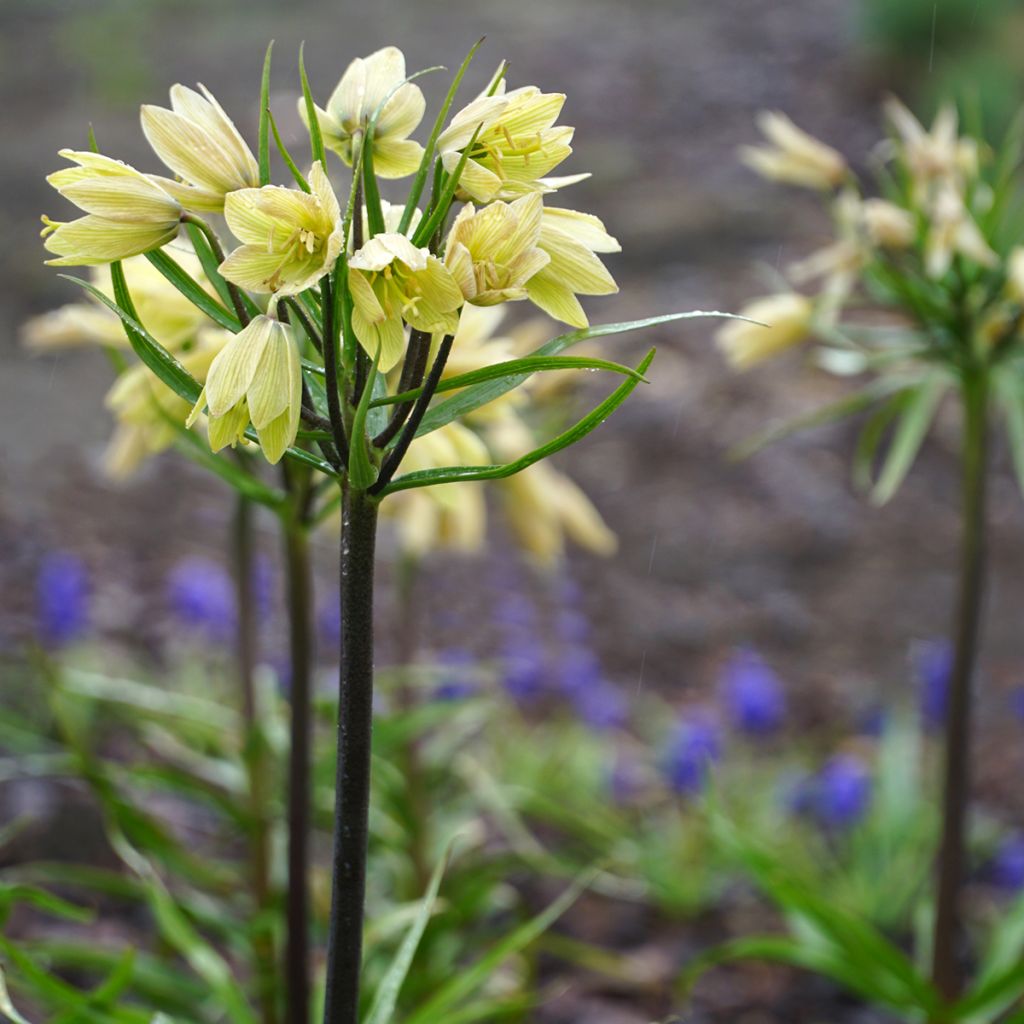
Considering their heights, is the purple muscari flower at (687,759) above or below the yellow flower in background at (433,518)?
below

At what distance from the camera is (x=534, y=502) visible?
1.71m

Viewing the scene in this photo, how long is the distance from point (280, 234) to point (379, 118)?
123mm

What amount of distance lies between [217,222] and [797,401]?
3.24m

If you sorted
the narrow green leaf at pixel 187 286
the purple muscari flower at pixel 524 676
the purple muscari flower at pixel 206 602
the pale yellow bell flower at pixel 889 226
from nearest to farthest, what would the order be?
the narrow green leaf at pixel 187 286
the pale yellow bell flower at pixel 889 226
the purple muscari flower at pixel 206 602
the purple muscari flower at pixel 524 676

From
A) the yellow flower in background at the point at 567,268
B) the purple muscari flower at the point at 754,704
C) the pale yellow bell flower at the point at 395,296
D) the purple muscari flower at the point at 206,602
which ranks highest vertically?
the yellow flower in background at the point at 567,268

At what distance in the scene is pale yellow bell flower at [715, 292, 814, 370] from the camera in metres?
1.59

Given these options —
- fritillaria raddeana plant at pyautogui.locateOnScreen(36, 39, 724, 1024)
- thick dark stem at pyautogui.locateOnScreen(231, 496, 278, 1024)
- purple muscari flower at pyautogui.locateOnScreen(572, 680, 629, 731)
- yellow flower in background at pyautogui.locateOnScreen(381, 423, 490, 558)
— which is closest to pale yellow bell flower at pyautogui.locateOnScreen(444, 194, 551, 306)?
fritillaria raddeana plant at pyautogui.locateOnScreen(36, 39, 724, 1024)

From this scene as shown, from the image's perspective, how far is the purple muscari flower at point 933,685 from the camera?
262 centimetres

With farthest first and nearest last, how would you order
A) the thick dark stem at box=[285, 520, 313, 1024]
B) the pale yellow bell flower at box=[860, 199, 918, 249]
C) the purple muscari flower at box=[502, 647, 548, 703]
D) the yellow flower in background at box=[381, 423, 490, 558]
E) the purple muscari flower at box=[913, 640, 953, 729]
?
the purple muscari flower at box=[502, 647, 548, 703] < the purple muscari flower at box=[913, 640, 953, 729] < the yellow flower in background at box=[381, 423, 490, 558] < the pale yellow bell flower at box=[860, 199, 918, 249] < the thick dark stem at box=[285, 520, 313, 1024]

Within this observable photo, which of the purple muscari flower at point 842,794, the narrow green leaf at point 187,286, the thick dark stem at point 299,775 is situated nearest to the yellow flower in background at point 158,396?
the thick dark stem at point 299,775

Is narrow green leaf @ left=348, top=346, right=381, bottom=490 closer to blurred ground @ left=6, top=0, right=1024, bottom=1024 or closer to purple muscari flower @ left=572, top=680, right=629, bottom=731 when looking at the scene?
blurred ground @ left=6, top=0, right=1024, bottom=1024

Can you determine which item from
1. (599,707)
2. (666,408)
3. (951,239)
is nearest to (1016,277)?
(951,239)

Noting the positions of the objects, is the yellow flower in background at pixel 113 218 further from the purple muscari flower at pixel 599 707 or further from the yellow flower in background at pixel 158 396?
the purple muscari flower at pixel 599 707

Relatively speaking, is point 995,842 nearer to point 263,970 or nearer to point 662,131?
point 263,970
